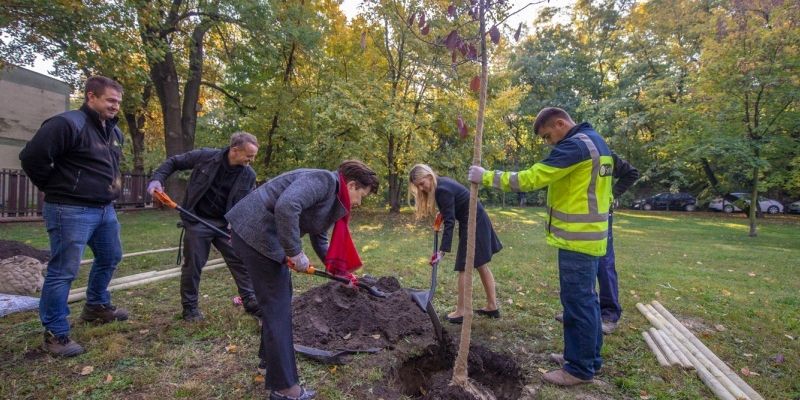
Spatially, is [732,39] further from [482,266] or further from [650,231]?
[482,266]

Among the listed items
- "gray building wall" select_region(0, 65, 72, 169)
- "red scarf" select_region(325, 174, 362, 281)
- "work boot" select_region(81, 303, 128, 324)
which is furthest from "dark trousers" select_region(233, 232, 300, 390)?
"gray building wall" select_region(0, 65, 72, 169)

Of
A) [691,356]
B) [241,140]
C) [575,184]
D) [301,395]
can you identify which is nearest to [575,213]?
[575,184]

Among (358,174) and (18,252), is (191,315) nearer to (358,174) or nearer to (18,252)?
(358,174)

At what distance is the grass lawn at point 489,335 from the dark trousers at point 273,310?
1.35 ft

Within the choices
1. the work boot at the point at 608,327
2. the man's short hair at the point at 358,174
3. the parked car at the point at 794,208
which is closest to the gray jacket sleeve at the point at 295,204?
the man's short hair at the point at 358,174

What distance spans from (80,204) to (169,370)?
1459 millimetres

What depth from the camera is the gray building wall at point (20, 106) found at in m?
15.8

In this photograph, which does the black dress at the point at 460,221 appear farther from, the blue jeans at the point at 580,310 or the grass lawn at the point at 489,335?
the blue jeans at the point at 580,310

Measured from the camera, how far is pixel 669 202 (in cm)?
2583

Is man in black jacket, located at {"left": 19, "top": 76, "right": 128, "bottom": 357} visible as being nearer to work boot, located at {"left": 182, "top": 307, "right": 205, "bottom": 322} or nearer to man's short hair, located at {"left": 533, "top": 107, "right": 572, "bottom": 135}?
work boot, located at {"left": 182, "top": 307, "right": 205, "bottom": 322}

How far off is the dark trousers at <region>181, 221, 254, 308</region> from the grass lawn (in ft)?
1.00

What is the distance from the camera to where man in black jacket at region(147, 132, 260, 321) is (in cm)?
401

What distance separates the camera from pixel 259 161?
52.9ft

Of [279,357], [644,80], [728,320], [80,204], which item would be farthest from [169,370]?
[644,80]
